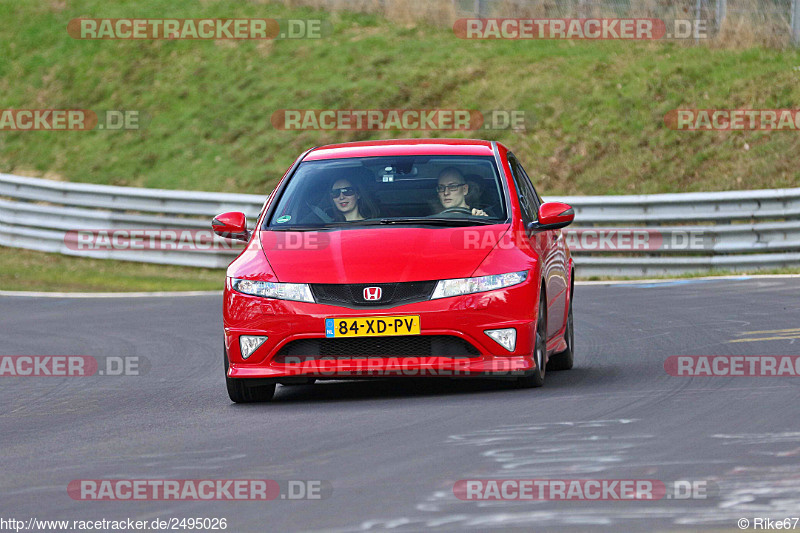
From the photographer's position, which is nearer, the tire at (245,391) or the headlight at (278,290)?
the headlight at (278,290)

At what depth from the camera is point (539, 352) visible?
8.94 metres

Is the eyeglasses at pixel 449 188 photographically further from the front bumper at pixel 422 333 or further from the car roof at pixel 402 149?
the front bumper at pixel 422 333

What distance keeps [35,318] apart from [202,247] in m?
6.32

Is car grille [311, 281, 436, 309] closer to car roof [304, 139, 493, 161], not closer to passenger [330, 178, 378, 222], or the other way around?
passenger [330, 178, 378, 222]

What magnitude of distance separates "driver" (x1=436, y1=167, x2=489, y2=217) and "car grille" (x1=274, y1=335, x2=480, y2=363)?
1160mm

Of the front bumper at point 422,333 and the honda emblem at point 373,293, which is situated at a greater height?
the honda emblem at point 373,293

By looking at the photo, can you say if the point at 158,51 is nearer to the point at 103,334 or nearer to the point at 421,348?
the point at 103,334

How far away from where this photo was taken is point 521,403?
834 cm

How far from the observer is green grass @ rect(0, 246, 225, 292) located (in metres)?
20.8

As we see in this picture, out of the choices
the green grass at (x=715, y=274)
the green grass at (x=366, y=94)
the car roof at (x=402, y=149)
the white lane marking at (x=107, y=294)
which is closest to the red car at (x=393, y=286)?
the car roof at (x=402, y=149)

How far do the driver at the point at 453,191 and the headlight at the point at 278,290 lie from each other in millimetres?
1278

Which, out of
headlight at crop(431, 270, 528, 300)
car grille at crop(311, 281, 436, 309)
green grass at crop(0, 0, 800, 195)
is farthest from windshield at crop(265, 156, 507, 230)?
green grass at crop(0, 0, 800, 195)

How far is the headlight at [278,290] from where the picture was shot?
861 centimetres

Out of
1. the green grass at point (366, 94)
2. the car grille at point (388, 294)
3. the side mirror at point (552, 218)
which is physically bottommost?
the car grille at point (388, 294)
